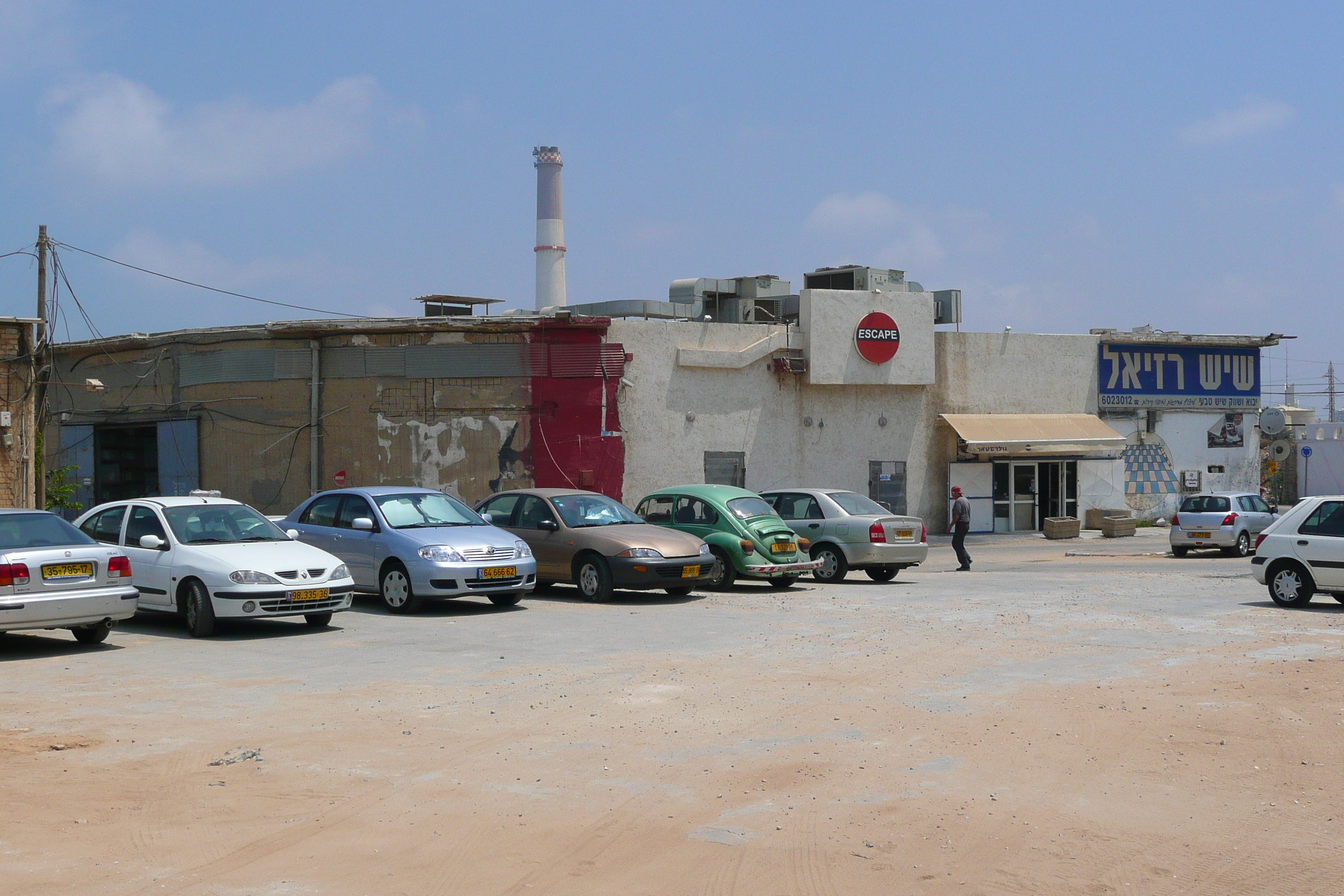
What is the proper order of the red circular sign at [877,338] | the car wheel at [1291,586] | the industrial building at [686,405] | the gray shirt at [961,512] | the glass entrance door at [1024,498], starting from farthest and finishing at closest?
the glass entrance door at [1024,498]
the red circular sign at [877,338]
the industrial building at [686,405]
the gray shirt at [961,512]
the car wheel at [1291,586]

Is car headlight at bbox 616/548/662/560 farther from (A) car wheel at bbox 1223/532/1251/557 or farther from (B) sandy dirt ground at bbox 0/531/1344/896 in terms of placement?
(A) car wheel at bbox 1223/532/1251/557

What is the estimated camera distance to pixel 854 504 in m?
20.9

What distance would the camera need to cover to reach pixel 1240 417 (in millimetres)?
39594

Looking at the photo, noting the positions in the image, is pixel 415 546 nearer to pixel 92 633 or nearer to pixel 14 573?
pixel 92 633

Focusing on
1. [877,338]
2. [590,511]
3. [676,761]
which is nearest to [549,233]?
[877,338]

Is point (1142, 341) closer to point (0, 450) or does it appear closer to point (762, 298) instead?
point (762, 298)

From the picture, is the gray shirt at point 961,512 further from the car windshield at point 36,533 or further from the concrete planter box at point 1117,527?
the car windshield at point 36,533

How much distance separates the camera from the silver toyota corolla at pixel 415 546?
1520 cm

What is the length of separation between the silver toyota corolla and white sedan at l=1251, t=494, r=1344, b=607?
9643mm

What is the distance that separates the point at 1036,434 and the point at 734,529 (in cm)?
1854

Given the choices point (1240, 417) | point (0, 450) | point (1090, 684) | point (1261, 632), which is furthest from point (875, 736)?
point (1240, 417)

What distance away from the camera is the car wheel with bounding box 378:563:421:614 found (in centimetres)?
1530

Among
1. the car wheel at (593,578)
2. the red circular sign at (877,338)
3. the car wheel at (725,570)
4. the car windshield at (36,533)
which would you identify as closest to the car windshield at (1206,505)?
the red circular sign at (877,338)

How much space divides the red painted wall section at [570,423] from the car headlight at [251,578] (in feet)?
51.8
